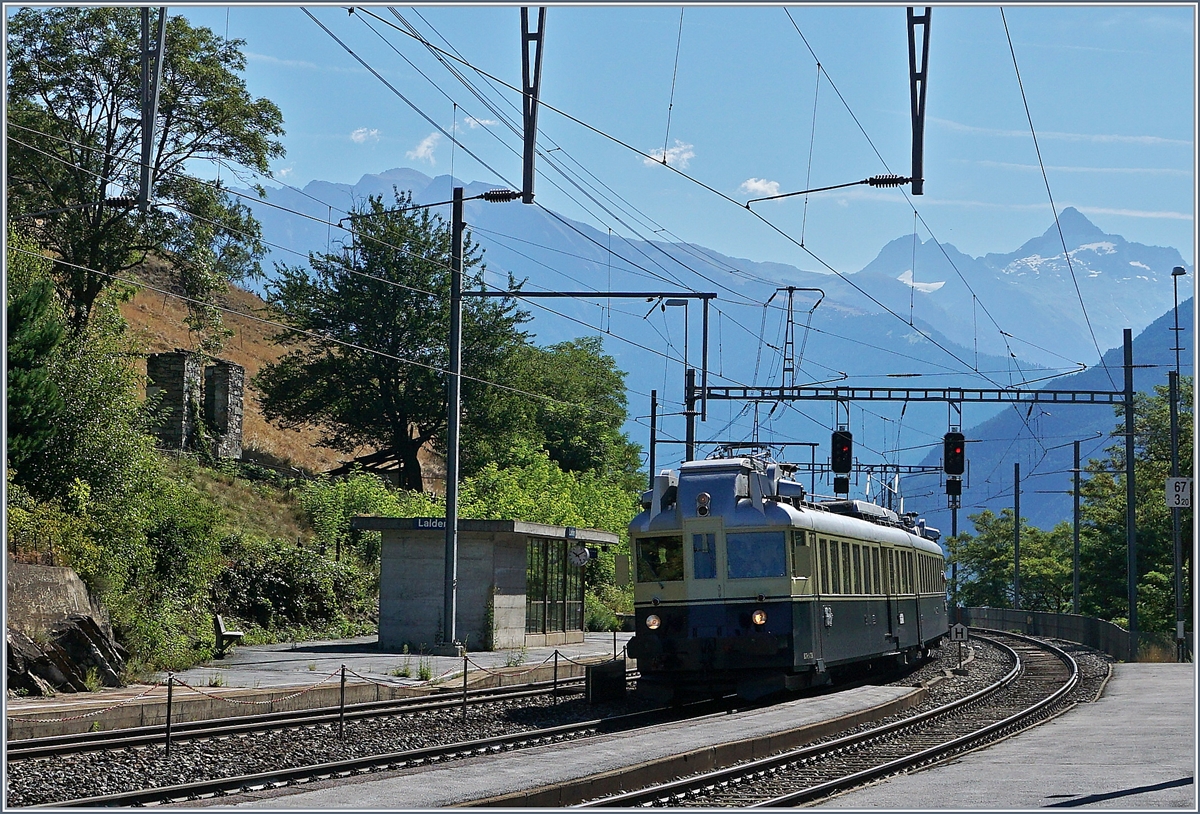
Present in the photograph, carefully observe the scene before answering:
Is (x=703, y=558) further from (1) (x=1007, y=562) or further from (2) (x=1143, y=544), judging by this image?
(1) (x=1007, y=562)

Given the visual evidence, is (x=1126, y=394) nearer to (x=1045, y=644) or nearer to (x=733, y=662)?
(x=1045, y=644)

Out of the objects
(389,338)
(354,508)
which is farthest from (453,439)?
(389,338)

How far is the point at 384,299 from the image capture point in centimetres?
5725

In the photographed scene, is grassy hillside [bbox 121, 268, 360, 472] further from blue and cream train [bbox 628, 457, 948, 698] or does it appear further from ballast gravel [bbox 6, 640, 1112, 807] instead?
ballast gravel [bbox 6, 640, 1112, 807]

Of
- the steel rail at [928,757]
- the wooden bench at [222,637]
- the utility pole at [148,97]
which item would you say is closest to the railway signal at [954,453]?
the steel rail at [928,757]

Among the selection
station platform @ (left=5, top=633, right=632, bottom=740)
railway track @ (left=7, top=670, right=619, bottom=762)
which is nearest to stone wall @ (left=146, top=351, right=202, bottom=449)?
station platform @ (left=5, top=633, right=632, bottom=740)

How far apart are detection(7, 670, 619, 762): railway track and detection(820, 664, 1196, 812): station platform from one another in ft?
25.9

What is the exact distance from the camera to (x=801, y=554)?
2136 cm

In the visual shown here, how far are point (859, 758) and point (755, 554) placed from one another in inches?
214

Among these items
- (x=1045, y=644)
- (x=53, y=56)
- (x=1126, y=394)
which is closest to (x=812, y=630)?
(x=1126, y=394)

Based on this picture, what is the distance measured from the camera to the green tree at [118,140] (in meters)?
41.6

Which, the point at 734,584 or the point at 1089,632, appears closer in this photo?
the point at 734,584

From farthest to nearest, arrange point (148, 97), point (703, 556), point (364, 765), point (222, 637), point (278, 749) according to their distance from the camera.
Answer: point (222, 637) → point (703, 556) → point (148, 97) → point (278, 749) → point (364, 765)

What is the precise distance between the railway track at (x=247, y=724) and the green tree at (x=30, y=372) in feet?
33.6
